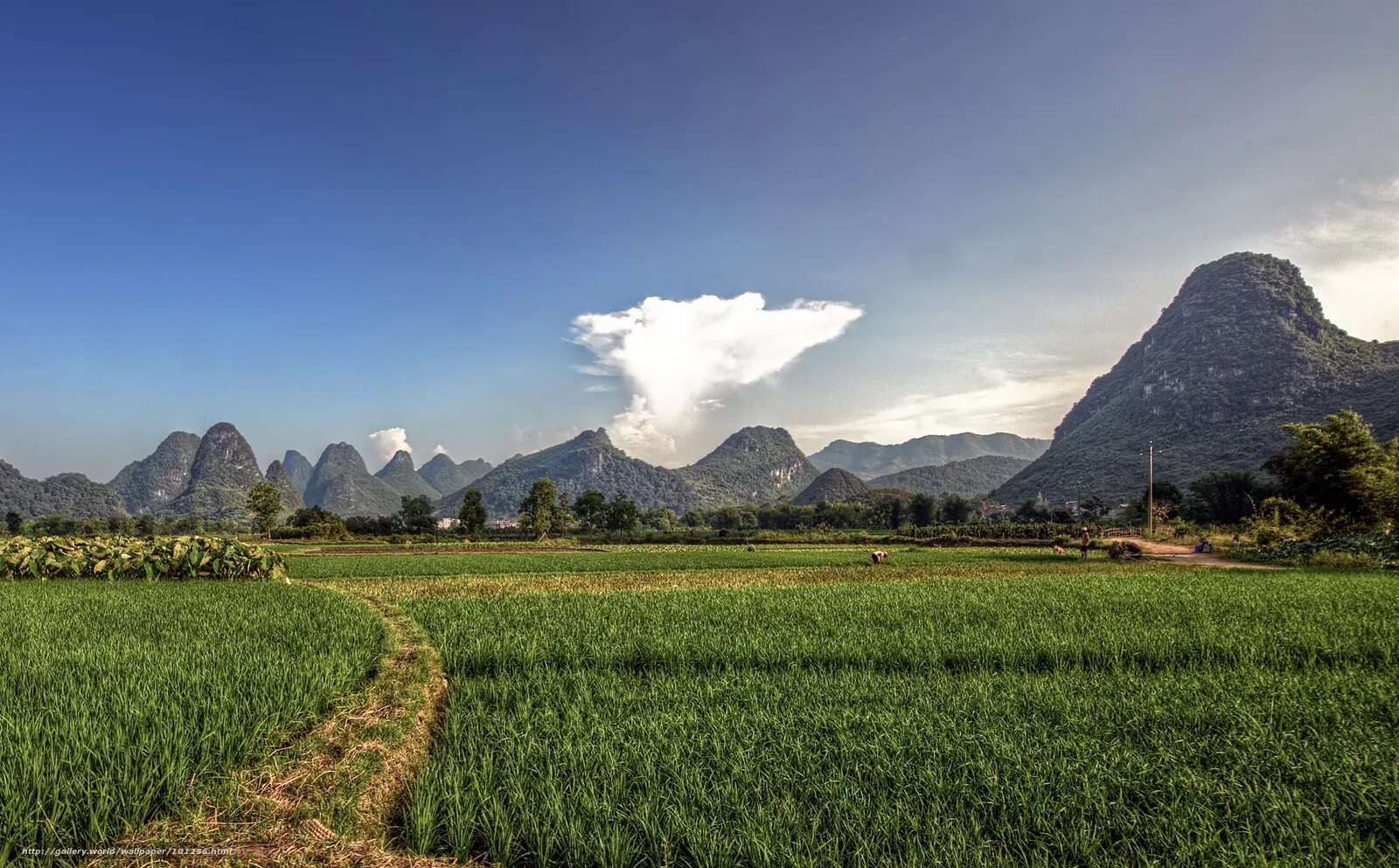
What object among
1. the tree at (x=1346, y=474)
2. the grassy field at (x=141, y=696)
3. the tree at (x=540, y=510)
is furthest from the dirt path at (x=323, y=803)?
the tree at (x=540, y=510)

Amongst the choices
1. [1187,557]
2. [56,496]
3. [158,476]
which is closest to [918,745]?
[1187,557]

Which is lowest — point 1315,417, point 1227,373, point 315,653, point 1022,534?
point 1022,534

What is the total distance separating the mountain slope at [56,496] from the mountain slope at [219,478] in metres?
13.3

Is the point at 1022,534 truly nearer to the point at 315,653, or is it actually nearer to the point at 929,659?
the point at 929,659

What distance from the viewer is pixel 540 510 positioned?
214ft

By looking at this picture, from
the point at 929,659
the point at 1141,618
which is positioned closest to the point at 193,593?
the point at 929,659

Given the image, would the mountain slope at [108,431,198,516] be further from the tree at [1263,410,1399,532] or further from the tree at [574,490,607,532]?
the tree at [1263,410,1399,532]

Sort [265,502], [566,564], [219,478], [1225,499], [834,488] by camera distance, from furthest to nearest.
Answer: [834,488], [219,478], [265,502], [1225,499], [566,564]

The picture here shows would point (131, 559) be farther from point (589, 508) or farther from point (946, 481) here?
point (946, 481)

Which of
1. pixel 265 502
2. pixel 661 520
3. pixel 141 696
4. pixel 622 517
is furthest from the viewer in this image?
pixel 661 520

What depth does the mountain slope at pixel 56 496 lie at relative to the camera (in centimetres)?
11650

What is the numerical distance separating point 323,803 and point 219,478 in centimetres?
20462

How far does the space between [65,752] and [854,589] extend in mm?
12234

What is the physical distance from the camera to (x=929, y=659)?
262 inches
